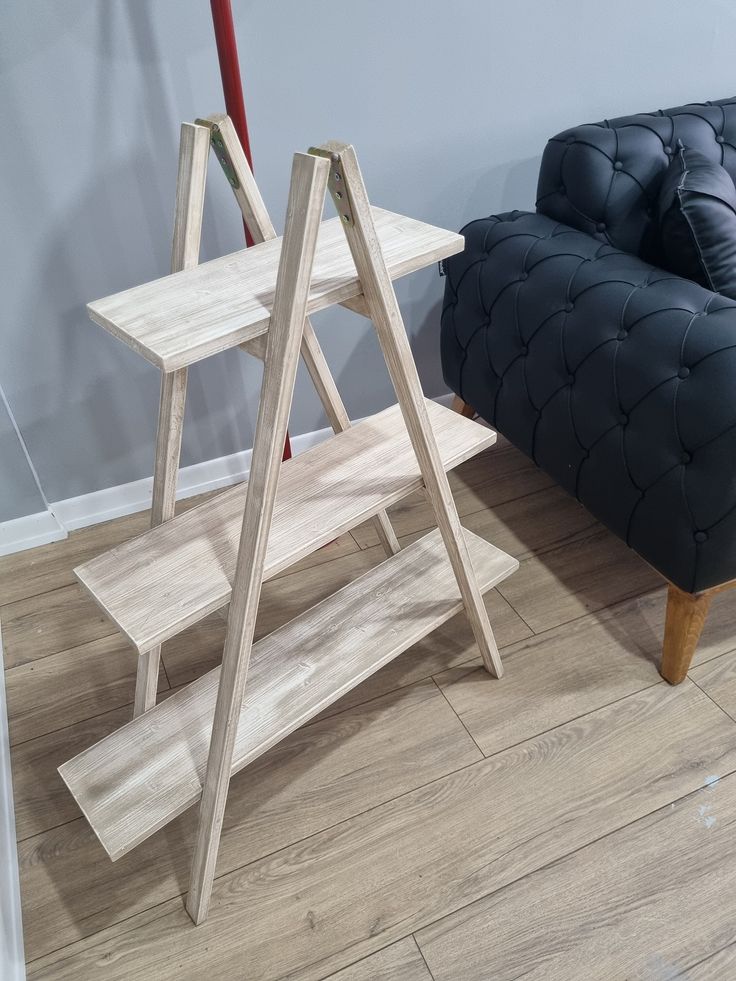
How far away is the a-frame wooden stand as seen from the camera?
823mm

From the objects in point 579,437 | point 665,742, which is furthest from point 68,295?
point 665,742

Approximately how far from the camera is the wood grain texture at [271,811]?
1.09 metres

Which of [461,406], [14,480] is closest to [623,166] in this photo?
[461,406]

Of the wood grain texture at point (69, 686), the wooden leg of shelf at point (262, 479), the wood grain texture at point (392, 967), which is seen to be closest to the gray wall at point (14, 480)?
the wood grain texture at point (69, 686)

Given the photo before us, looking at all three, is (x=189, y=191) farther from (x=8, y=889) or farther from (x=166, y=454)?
(x=8, y=889)

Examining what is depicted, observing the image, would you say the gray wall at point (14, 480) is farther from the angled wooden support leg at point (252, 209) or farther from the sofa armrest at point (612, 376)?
the sofa armrest at point (612, 376)

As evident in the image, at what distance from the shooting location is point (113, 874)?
1123mm

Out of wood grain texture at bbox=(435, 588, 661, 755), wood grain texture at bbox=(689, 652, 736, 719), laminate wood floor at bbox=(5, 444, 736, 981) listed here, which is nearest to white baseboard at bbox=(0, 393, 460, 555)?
laminate wood floor at bbox=(5, 444, 736, 981)

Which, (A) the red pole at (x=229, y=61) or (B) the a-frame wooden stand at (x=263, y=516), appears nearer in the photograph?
(B) the a-frame wooden stand at (x=263, y=516)

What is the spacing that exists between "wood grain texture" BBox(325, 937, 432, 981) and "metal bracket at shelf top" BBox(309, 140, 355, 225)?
98cm

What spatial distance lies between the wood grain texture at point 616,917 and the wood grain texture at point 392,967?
18 millimetres

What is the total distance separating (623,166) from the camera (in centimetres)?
147

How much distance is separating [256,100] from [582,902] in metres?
1.49

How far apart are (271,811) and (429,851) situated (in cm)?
26
